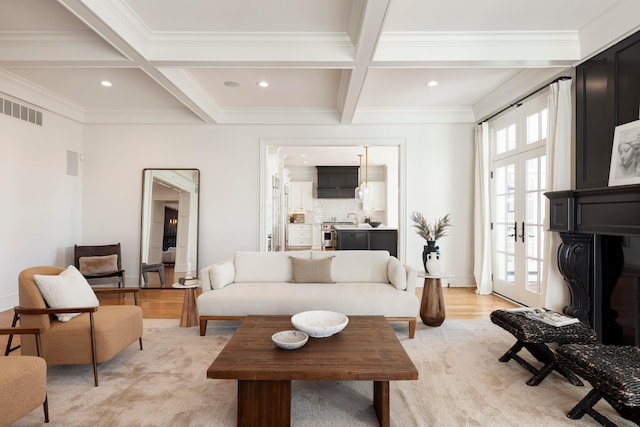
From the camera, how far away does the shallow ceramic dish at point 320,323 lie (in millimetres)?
2158

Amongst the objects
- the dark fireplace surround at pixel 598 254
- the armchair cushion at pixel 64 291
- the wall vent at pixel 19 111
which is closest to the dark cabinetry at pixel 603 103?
the dark fireplace surround at pixel 598 254

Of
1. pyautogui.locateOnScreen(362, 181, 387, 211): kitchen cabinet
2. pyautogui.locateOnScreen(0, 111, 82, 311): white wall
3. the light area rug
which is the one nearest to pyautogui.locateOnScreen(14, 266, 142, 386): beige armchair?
the light area rug

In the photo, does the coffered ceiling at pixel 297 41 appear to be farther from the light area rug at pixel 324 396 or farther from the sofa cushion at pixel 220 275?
the light area rug at pixel 324 396

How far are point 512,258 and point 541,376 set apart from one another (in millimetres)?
2708

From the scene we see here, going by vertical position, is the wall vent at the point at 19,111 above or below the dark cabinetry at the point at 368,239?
above

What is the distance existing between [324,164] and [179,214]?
21.2 feet

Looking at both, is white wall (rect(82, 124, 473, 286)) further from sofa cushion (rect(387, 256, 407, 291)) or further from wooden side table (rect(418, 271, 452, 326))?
sofa cushion (rect(387, 256, 407, 291))

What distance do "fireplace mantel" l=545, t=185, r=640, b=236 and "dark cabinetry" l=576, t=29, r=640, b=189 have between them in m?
0.20

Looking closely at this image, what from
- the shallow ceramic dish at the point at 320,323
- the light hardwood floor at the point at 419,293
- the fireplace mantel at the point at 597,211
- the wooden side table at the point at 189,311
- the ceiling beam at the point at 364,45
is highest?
the ceiling beam at the point at 364,45

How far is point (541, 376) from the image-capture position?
7.82ft

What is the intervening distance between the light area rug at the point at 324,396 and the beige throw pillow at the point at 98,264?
→ 2.58 metres

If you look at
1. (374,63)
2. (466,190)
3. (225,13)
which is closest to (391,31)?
(374,63)

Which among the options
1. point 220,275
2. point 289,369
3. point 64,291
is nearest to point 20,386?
point 64,291

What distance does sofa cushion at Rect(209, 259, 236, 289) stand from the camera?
3.52 m
